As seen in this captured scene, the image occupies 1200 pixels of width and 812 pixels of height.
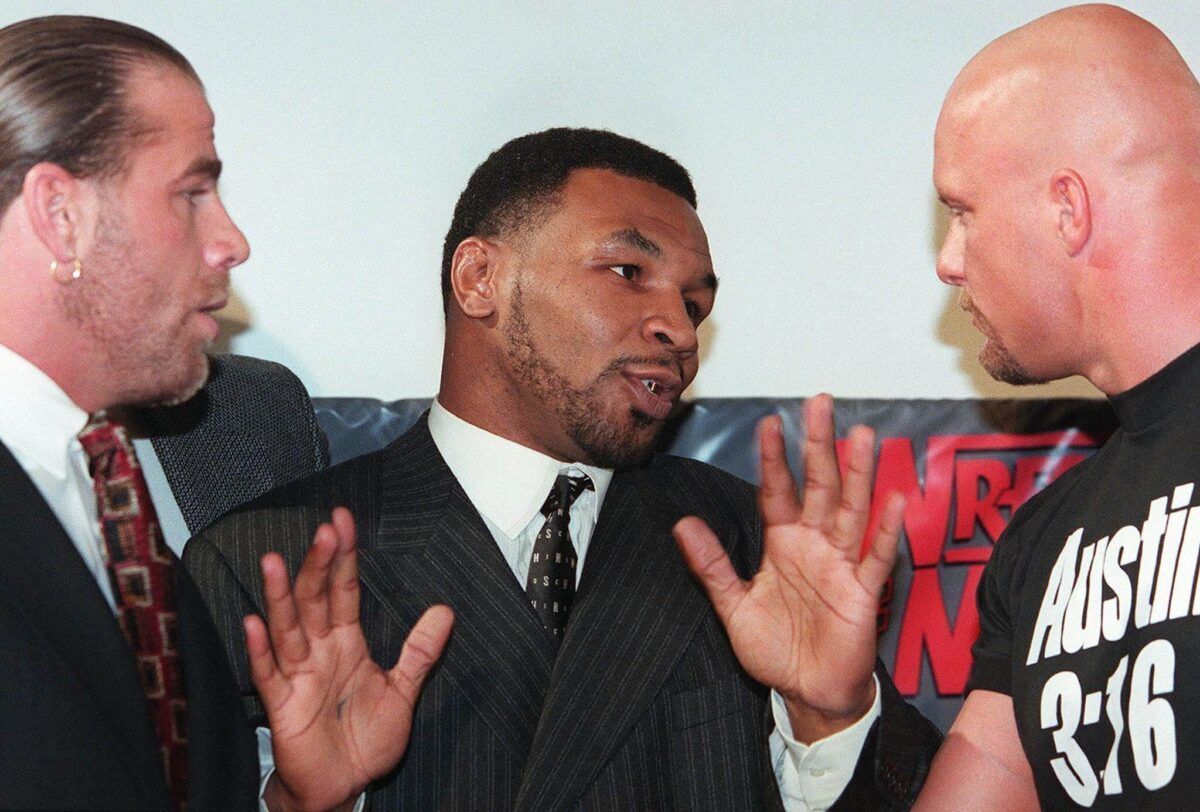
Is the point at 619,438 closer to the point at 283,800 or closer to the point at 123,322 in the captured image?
the point at 283,800

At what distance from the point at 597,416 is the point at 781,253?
2.18ft

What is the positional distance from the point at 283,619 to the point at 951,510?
49.8 inches

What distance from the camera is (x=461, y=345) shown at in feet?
7.30

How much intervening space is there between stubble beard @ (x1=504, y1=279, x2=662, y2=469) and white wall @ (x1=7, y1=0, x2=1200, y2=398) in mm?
423

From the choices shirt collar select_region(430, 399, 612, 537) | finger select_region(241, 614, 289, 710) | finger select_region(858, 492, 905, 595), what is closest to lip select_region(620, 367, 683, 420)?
shirt collar select_region(430, 399, 612, 537)

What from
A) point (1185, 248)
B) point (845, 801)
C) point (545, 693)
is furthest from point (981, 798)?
point (1185, 248)

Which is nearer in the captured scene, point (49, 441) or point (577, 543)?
point (49, 441)

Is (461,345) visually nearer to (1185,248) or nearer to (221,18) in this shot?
(221,18)

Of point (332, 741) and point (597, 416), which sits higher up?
point (597, 416)

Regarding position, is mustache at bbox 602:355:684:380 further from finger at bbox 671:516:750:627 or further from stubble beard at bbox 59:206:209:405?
stubble beard at bbox 59:206:209:405

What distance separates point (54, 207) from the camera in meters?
1.42

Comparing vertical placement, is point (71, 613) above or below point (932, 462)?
below

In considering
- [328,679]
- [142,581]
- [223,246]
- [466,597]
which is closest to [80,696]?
[142,581]

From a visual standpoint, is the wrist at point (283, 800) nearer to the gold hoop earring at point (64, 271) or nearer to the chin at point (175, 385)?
the chin at point (175, 385)
